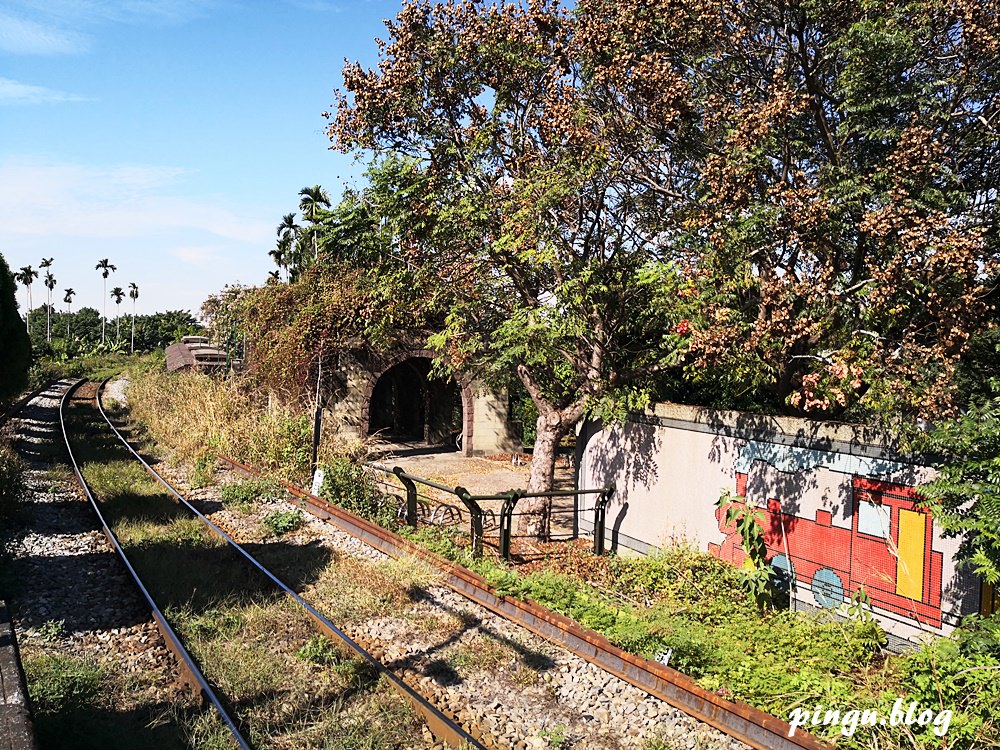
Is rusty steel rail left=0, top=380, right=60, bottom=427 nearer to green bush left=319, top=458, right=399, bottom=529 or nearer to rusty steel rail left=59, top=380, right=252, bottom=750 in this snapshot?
green bush left=319, top=458, right=399, bottom=529

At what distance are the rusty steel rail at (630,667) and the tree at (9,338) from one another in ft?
48.6

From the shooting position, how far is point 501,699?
6.06 meters

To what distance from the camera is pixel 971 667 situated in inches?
211

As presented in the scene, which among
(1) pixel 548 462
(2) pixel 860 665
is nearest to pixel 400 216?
(1) pixel 548 462

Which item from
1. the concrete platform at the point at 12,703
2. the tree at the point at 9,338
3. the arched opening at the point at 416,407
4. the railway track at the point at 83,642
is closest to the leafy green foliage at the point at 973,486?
the railway track at the point at 83,642

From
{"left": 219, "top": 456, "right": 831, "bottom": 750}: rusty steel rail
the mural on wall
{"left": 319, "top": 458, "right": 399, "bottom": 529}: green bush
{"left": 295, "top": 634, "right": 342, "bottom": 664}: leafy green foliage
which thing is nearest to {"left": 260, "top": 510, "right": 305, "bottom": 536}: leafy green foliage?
{"left": 319, "top": 458, "right": 399, "bottom": 529}: green bush

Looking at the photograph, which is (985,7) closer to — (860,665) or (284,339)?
(860,665)

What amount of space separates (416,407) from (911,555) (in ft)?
68.4

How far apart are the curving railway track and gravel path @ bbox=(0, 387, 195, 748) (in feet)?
0.74

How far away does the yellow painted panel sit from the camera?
23.5 ft

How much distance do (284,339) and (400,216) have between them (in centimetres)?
899

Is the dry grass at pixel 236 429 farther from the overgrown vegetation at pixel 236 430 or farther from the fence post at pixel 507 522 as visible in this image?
the fence post at pixel 507 522

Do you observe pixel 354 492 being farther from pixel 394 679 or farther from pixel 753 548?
pixel 753 548

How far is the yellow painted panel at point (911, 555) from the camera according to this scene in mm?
7168
